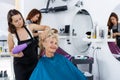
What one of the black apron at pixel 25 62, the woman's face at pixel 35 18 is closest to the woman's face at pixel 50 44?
the black apron at pixel 25 62

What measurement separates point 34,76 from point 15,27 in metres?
0.68

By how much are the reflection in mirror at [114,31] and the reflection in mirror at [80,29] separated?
386 millimetres

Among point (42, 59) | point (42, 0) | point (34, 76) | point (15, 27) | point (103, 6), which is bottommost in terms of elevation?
point (34, 76)

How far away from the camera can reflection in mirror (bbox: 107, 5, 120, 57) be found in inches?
89.6

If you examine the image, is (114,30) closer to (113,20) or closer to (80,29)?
(113,20)

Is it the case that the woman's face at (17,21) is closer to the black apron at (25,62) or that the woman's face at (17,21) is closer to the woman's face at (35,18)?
the black apron at (25,62)

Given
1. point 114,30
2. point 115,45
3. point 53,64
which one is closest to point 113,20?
point 114,30

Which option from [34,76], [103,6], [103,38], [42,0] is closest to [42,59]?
[34,76]

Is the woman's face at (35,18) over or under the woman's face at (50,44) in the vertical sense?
over

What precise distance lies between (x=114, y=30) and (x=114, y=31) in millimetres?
12

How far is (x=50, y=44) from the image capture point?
1657mm

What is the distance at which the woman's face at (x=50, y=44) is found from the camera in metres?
1.64

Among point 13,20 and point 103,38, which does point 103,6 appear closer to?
point 103,38

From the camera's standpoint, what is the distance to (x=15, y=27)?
205cm
